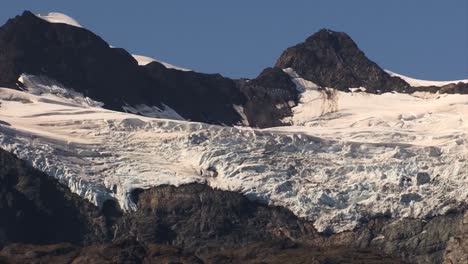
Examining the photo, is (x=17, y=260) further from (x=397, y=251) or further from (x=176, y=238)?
(x=397, y=251)

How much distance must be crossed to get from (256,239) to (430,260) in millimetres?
16553

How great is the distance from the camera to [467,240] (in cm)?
19050

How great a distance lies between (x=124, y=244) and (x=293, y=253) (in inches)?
677

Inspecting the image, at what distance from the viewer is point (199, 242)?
198875 mm

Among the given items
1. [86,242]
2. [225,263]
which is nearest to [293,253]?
[225,263]

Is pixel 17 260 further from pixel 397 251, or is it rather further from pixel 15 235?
pixel 397 251

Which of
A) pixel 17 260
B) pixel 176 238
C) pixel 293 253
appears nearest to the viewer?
pixel 17 260

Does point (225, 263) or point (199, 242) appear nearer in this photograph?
point (225, 263)

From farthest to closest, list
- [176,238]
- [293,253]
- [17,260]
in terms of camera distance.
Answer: [176,238]
[293,253]
[17,260]

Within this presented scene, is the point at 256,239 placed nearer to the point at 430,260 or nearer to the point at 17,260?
the point at 430,260

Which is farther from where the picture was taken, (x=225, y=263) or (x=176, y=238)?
(x=176, y=238)

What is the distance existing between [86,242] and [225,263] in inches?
785

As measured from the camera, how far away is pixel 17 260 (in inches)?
6865

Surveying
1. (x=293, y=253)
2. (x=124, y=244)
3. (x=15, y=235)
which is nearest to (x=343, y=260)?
(x=293, y=253)
